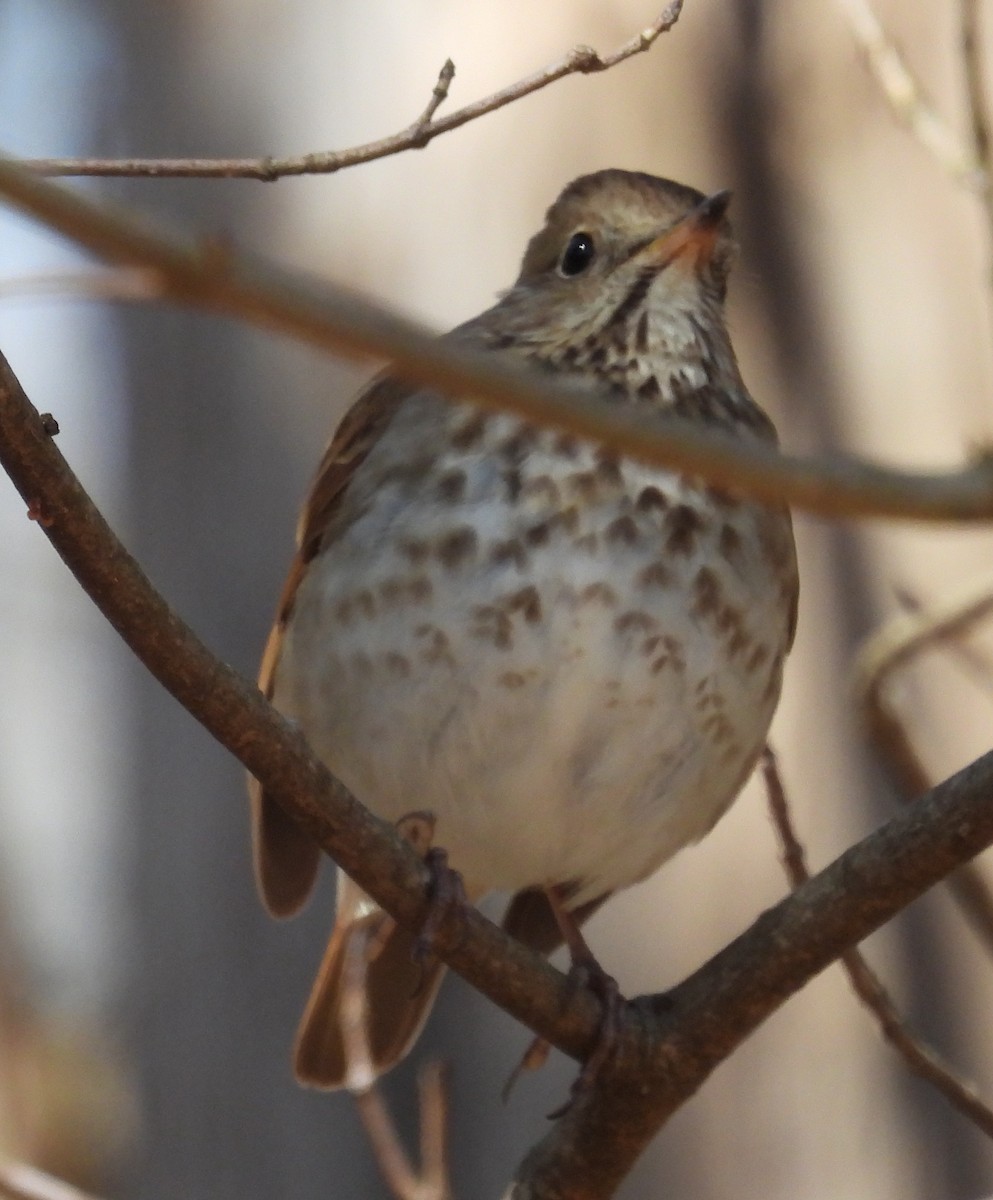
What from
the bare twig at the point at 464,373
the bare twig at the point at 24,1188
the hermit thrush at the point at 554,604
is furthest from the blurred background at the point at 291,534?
the bare twig at the point at 464,373

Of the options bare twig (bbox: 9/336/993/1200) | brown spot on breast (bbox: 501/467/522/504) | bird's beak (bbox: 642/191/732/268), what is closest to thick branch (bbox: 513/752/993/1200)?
bare twig (bbox: 9/336/993/1200)

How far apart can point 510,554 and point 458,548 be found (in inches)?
3.0

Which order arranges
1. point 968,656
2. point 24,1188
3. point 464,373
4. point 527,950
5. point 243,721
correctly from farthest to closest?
1. point 968,656
2. point 527,950
3. point 24,1188
4. point 243,721
5. point 464,373

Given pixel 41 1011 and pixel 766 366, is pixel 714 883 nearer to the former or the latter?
pixel 766 366

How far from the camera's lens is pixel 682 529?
2.74 meters

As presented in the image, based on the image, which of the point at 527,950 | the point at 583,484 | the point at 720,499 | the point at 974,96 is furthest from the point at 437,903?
the point at 974,96

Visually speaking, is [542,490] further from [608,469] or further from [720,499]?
[720,499]

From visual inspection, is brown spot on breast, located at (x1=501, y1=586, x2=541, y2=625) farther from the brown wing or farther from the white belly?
the brown wing

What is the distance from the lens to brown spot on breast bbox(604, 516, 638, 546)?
2684 millimetres

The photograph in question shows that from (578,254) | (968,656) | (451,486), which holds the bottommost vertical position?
(968,656)

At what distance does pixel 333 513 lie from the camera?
298 cm

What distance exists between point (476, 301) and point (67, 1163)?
6.19 ft

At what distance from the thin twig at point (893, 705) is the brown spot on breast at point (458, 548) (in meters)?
0.58

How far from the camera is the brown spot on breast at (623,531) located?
106 inches
